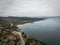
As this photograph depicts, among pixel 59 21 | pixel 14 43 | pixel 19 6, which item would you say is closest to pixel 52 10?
pixel 59 21

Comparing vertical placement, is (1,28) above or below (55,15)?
below

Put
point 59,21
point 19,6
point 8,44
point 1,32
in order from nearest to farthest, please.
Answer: point 8,44 < point 1,32 < point 19,6 < point 59,21

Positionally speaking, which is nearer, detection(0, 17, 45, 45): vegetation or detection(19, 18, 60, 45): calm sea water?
detection(0, 17, 45, 45): vegetation

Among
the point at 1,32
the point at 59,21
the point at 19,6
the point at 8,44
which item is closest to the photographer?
the point at 8,44

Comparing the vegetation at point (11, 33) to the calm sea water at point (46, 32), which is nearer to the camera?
the vegetation at point (11, 33)

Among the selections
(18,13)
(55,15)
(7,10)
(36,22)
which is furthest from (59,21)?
(7,10)

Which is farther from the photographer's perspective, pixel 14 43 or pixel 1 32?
pixel 1 32

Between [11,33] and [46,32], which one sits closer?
[11,33]

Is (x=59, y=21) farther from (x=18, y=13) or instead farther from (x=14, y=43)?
(x=14, y=43)

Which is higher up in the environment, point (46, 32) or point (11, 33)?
point (11, 33)

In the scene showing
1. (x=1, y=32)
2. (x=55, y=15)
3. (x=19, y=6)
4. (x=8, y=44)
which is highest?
(x=19, y=6)
